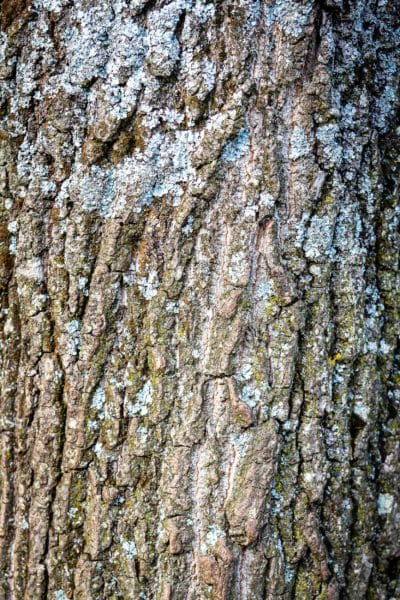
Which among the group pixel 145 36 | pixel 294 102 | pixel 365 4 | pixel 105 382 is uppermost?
pixel 365 4

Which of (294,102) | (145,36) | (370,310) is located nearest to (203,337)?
(370,310)

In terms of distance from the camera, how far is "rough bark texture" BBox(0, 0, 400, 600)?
116cm

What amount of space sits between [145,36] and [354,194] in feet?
1.91

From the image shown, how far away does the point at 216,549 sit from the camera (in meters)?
1.18

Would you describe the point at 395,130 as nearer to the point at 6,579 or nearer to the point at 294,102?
the point at 294,102

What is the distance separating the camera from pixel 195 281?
3.87 feet

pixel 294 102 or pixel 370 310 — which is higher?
pixel 294 102

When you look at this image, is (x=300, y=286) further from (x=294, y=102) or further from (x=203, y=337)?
(x=294, y=102)

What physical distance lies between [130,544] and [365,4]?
4.37 ft

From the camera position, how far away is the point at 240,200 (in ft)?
3.82

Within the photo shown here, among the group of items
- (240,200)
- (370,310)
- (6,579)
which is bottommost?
(6,579)

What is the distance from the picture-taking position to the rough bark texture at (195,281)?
1156mm

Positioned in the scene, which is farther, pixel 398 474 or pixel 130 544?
pixel 398 474

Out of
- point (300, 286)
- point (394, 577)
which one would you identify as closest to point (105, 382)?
point (300, 286)
